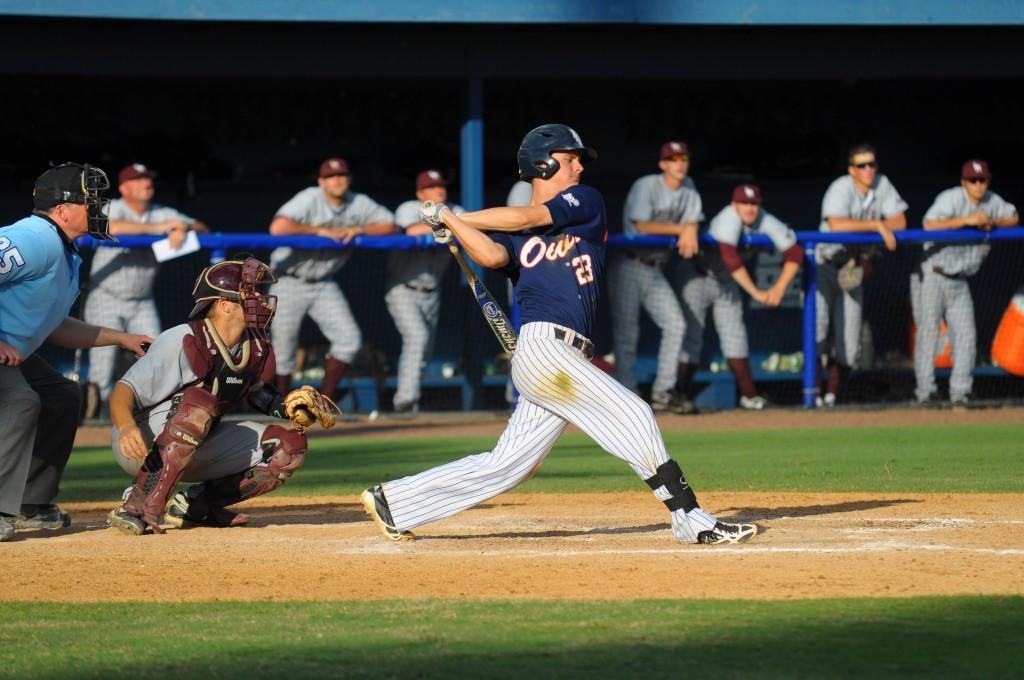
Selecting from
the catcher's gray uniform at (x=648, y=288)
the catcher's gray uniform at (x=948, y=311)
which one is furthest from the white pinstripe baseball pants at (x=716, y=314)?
the catcher's gray uniform at (x=948, y=311)

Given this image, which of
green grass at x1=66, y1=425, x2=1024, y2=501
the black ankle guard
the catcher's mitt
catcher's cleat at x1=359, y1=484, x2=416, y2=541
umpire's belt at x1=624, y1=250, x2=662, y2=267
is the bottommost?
green grass at x1=66, y1=425, x2=1024, y2=501

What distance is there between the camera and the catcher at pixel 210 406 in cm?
654

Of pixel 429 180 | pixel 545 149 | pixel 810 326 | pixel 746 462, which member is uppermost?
pixel 429 180

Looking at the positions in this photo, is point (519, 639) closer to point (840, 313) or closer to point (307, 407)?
point (307, 407)

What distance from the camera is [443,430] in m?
11.5

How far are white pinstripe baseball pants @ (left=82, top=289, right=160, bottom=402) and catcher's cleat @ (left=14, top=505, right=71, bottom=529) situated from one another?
4658 mm

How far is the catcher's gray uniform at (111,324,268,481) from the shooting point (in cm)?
673

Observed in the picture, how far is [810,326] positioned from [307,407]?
684 centimetres

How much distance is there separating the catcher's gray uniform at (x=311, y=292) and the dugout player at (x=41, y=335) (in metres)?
4.69

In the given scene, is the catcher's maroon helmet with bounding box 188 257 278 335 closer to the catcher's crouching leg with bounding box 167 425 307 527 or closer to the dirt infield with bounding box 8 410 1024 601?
the catcher's crouching leg with bounding box 167 425 307 527

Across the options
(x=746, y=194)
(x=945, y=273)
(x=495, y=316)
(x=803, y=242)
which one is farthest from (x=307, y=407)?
(x=945, y=273)

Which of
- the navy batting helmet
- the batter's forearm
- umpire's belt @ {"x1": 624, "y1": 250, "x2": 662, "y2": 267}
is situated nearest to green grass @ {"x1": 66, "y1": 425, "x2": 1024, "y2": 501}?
umpire's belt @ {"x1": 624, "y1": 250, "x2": 662, "y2": 267}

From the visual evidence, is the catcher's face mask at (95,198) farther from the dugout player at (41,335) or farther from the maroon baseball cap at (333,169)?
the maroon baseball cap at (333,169)

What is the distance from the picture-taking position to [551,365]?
19.1 ft
